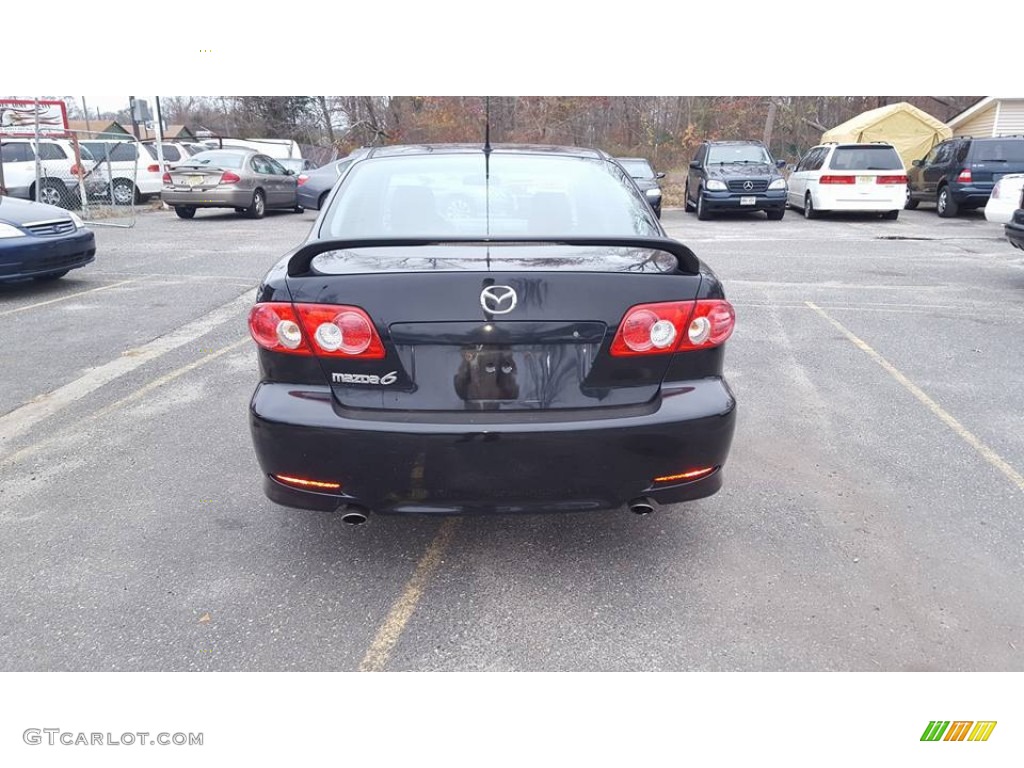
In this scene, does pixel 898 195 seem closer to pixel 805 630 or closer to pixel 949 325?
pixel 949 325

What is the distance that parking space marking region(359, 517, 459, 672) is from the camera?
7.98 ft

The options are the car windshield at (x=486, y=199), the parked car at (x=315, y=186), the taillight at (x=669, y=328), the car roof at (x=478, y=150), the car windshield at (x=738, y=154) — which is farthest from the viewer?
the car windshield at (x=738, y=154)

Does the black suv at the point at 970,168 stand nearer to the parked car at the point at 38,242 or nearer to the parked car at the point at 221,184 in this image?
the parked car at the point at 221,184

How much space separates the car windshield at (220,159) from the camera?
642 inches

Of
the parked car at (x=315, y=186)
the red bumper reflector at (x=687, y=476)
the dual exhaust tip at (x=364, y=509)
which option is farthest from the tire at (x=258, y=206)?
the red bumper reflector at (x=687, y=476)

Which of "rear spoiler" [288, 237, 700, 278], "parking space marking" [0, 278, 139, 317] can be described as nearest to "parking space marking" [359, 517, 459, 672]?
"rear spoiler" [288, 237, 700, 278]

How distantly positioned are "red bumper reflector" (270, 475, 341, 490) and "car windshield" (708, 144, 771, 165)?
16696mm

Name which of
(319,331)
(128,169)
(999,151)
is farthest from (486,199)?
(128,169)

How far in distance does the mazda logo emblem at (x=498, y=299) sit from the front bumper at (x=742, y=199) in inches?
606

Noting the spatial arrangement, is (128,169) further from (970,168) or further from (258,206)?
(970,168)

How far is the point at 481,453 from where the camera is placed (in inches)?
96.4

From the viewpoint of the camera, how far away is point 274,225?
15594mm

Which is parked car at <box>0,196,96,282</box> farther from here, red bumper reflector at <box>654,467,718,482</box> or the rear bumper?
red bumper reflector at <box>654,467,718,482</box>

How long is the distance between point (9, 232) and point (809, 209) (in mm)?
15182
